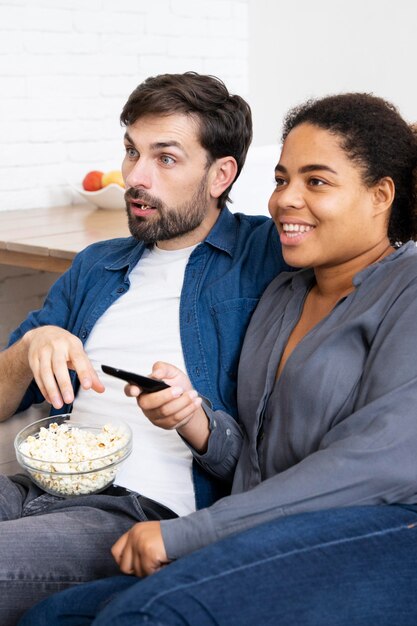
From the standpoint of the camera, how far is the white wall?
379 centimetres

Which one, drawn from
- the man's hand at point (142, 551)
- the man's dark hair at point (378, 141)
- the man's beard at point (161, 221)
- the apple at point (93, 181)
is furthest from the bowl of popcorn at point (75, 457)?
the apple at point (93, 181)

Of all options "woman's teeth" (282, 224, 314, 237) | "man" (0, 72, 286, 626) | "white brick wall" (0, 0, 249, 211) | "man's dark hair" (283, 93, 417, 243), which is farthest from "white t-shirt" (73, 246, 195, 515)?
"white brick wall" (0, 0, 249, 211)

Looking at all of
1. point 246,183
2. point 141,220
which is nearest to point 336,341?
point 141,220

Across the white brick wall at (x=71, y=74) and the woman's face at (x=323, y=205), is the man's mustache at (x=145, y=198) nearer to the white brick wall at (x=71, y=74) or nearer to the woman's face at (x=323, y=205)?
the woman's face at (x=323, y=205)

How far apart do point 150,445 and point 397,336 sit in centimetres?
55

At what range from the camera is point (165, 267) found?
180 cm

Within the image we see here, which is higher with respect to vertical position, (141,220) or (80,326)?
(141,220)

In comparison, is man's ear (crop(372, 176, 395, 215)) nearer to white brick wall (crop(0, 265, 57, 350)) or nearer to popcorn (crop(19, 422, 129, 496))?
popcorn (crop(19, 422, 129, 496))

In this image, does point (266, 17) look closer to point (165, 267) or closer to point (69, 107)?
point (69, 107)

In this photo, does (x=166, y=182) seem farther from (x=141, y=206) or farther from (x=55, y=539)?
(x=55, y=539)

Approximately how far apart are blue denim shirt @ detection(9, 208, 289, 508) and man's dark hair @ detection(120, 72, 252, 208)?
5.3 inches

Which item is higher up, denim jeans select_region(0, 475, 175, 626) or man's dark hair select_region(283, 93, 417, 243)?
man's dark hair select_region(283, 93, 417, 243)

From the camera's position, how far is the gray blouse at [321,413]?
125 cm

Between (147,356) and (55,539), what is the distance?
41cm
